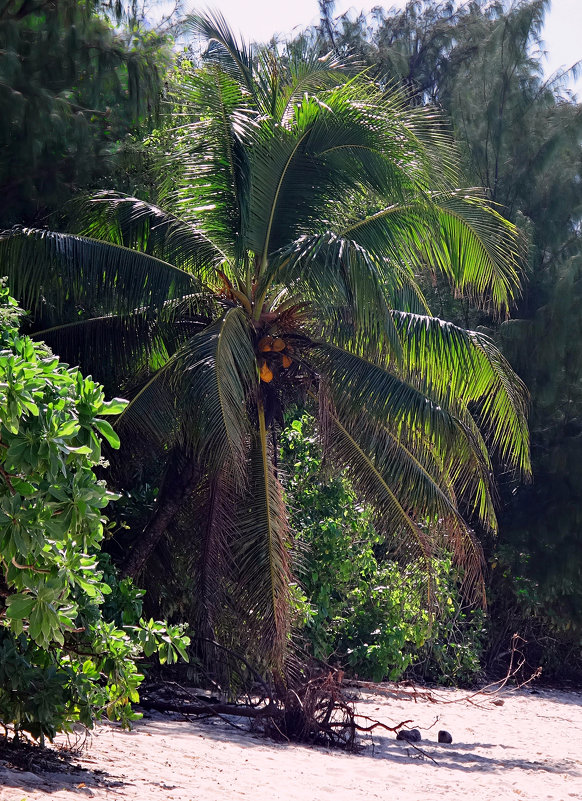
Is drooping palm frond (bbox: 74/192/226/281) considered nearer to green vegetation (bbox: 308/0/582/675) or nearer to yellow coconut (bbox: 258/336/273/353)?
yellow coconut (bbox: 258/336/273/353)

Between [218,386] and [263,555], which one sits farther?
[263,555]

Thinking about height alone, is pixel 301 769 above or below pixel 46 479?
below

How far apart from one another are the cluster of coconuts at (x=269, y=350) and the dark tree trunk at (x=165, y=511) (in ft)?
3.63

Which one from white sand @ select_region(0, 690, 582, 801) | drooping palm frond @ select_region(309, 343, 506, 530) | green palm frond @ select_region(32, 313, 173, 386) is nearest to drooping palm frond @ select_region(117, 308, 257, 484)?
green palm frond @ select_region(32, 313, 173, 386)

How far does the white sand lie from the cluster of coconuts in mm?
3237

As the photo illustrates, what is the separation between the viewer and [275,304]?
29.9ft

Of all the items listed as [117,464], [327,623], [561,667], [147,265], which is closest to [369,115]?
[147,265]

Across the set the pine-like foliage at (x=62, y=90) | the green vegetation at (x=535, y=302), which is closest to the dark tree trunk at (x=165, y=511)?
the pine-like foliage at (x=62, y=90)

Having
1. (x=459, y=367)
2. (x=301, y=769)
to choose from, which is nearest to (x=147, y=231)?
(x=459, y=367)

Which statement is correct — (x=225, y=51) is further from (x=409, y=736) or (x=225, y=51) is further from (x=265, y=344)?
(x=409, y=736)

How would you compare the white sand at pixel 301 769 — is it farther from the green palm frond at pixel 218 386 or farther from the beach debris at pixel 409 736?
the green palm frond at pixel 218 386

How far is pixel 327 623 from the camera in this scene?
12.4m

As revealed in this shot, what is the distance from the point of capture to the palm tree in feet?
26.7

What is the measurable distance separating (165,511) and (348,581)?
402cm
